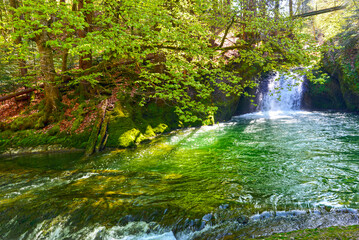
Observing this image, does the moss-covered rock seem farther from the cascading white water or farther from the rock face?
the cascading white water

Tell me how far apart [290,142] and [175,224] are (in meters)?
6.62

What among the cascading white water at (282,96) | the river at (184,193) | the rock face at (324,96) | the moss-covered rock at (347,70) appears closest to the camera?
the river at (184,193)

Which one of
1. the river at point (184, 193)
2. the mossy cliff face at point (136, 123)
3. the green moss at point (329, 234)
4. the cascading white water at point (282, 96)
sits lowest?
the river at point (184, 193)

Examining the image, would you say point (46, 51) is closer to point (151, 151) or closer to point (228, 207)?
point (151, 151)

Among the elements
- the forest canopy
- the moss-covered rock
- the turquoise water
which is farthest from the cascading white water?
the turquoise water

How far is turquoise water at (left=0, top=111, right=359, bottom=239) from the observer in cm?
338

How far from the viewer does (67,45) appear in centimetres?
543

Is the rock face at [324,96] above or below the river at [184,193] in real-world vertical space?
above

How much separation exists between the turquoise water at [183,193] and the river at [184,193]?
0.05 ft

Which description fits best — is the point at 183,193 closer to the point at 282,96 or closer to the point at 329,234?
the point at 329,234

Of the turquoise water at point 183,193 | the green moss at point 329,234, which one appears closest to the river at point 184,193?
the turquoise water at point 183,193

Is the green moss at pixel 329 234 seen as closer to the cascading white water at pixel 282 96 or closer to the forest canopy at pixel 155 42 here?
the forest canopy at pixel 155 42

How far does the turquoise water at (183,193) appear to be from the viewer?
338 cm

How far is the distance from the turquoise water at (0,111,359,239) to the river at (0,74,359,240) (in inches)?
0.7
